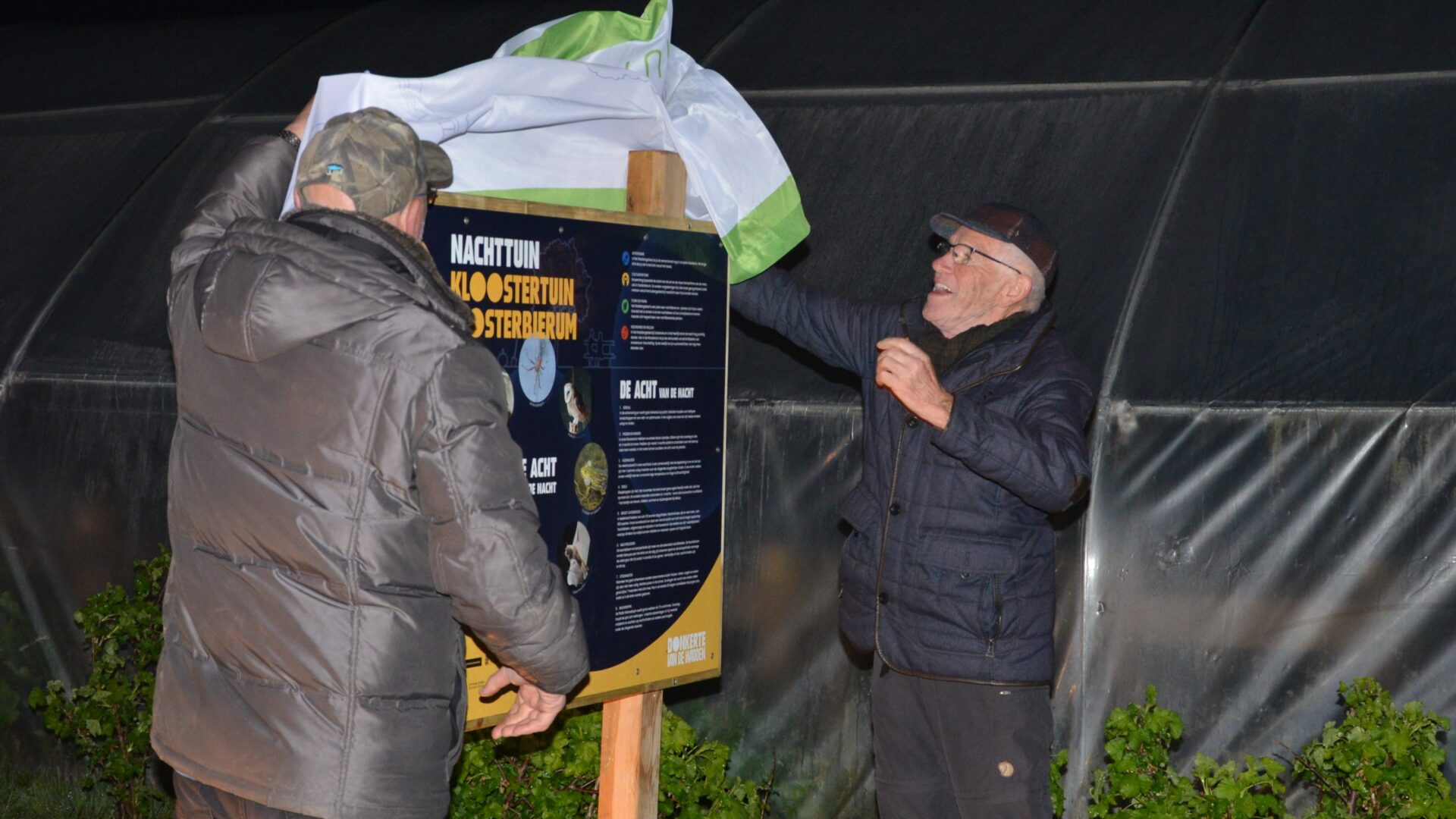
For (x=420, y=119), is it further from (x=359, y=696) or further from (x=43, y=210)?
(x=43, y=210)

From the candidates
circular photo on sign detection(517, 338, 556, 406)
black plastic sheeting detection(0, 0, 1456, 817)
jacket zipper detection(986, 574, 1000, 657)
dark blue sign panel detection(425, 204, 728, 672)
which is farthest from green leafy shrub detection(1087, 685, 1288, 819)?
circular photo on sign detection(517, 338, 556, 406)

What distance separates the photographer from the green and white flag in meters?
2.81

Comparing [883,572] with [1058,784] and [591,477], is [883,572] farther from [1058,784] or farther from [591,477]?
[1058,784]

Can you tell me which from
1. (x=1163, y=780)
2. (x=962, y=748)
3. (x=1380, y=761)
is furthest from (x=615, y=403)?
(x=1380, y=761)

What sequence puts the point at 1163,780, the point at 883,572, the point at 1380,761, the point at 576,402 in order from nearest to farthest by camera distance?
the point at 576,402 < the point at 883,572 < the point at 1380,761 < the point at 1163,780

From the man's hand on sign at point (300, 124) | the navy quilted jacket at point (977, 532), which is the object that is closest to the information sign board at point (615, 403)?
the man's hand on sign at point (300, 124)

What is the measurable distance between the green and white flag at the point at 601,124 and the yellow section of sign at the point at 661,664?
80 centimetres

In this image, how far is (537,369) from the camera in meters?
2.86

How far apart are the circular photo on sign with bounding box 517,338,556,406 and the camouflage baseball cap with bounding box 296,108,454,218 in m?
0.60

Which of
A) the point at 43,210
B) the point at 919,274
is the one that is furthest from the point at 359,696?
the point at 43,210

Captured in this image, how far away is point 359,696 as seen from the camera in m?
2.18

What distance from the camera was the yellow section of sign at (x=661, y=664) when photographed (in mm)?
2789

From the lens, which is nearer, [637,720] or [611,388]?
[611,388]

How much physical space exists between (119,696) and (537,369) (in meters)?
2.61
